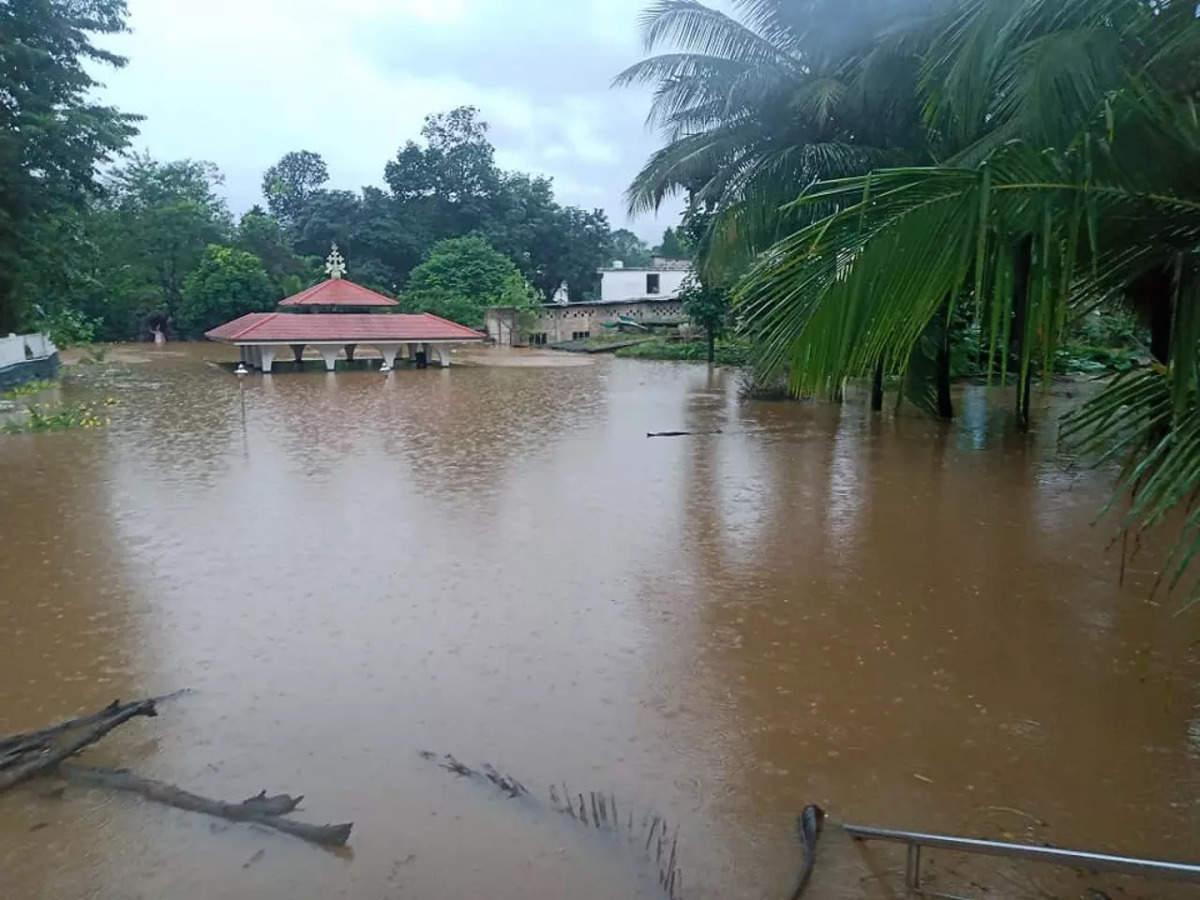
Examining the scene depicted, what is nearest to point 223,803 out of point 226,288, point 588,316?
point 226,288

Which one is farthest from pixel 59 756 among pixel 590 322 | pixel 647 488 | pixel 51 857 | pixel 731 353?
pixel 590 322

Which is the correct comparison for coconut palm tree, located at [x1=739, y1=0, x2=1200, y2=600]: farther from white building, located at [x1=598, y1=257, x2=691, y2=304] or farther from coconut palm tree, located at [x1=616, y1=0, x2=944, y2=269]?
white building, located at [x1=598, y1=257, x2=691, y2=304]

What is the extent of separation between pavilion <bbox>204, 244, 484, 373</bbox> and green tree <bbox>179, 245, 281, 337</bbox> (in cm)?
857

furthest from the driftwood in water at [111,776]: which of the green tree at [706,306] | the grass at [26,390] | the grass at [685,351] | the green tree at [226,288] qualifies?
the green tree at [226,288]

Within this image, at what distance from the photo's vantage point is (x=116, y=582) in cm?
605

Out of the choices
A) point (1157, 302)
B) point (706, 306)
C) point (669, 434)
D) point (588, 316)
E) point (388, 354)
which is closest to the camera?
point (1157, 302)

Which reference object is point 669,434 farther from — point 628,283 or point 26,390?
point 628,283

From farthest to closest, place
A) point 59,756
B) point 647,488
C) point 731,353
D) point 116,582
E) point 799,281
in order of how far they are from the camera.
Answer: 1. point 731,353
2. point 647,488
3. point 116,582
4. point 59,756
5. point 799,281

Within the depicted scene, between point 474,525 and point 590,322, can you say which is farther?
point 590,322

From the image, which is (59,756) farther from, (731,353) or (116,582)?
(731,353)

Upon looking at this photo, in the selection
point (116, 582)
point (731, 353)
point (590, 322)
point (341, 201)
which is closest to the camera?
point (116, 582)

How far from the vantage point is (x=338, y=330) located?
24.0m

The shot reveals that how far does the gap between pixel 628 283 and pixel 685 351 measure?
58.4 feet

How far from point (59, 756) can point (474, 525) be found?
4182 millimetres
